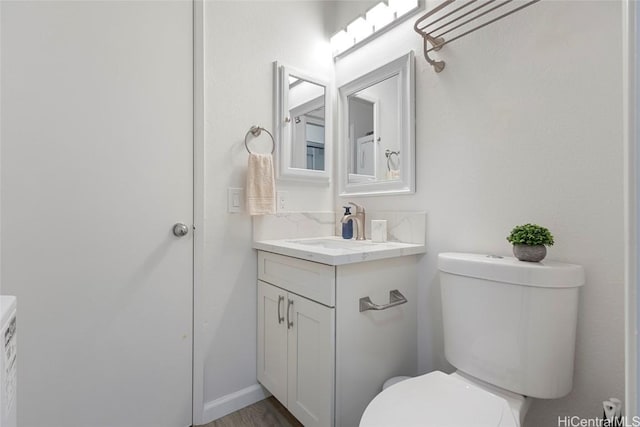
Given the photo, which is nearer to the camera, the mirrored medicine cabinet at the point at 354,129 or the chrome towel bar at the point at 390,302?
the chrome towel bar at the point at 390,302

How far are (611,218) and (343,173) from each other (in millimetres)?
1193

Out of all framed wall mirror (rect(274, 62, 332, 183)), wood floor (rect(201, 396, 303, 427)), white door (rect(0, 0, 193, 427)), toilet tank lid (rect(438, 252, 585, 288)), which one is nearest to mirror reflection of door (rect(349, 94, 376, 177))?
framed wall mirror (rect(274, 62, 332, 183))

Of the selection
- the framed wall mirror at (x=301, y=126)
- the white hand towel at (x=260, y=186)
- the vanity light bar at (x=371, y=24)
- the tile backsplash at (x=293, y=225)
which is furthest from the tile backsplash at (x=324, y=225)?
the vanity light bar at (x=371, y=24)

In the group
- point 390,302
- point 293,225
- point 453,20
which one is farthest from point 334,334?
point 453,20

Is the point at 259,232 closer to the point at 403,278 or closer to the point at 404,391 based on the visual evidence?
the point at 403,278

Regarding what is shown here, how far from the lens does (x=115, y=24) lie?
119 cm

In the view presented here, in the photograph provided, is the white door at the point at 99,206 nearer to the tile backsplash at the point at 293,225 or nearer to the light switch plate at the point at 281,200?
the tile backsplash at the point at 293,225

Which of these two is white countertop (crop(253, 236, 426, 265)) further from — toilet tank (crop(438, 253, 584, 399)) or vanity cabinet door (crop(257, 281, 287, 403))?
toilet tank (crop(438, 253, 584, 399))

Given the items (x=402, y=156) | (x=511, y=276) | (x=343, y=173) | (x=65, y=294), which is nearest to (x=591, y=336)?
(x=511, y=276)

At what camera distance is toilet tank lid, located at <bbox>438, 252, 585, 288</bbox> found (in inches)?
35.6

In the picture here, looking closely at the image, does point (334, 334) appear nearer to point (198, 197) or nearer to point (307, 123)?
point (198, 197)

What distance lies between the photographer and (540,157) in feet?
3.56

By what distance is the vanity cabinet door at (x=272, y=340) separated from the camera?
4.52 ft

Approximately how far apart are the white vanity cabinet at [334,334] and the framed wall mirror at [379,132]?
447 millimetres
